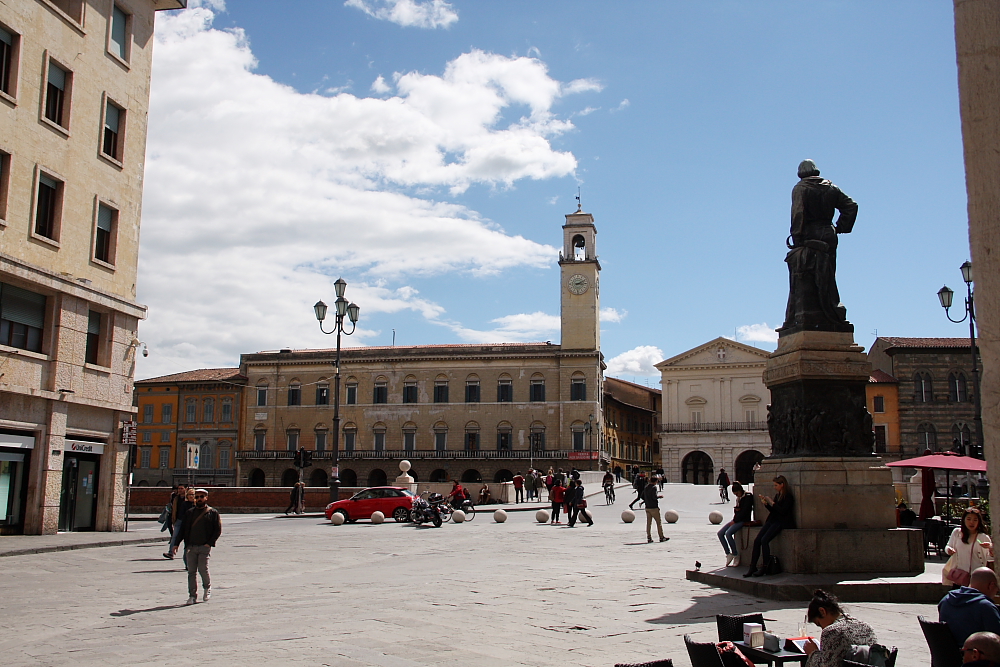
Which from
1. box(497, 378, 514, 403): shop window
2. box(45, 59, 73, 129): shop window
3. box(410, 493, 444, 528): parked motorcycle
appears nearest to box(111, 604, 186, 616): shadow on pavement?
box(45, 59, 73, 129): shop window

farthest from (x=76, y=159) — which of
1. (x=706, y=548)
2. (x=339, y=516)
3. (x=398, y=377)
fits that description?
(x=398, y=377)

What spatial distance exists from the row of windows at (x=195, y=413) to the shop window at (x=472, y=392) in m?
19.8

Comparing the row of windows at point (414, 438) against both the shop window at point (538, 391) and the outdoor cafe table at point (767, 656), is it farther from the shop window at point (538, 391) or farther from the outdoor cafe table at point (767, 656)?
the outdoor cafe table at point (767, 656)

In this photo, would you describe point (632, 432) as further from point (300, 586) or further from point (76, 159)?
point (300, 586)

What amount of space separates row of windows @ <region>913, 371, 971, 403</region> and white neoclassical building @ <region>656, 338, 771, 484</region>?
14.3 m

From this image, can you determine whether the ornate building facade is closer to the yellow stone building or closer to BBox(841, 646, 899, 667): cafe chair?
the yellow stone building

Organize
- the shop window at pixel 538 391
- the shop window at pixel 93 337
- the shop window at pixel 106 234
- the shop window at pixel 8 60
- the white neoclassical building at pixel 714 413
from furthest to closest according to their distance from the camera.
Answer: the white neoclassical building at pixel 714 413 < the shop window at pixel 538 391 < the shop window at pixel 106 234 < the shop window at pixel 93 337 < the shop window at pixel 8 60

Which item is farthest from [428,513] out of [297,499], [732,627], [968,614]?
[968,614]

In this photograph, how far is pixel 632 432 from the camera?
85375 mm

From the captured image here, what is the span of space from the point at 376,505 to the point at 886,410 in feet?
158

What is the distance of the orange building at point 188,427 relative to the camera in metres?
70.2

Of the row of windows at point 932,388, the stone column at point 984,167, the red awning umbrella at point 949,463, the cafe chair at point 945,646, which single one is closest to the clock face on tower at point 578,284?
the row of windows at point 932,388

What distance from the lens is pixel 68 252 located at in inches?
781

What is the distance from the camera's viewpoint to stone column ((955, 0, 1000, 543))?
3.57 m
